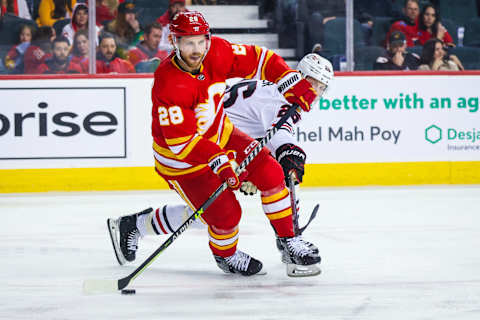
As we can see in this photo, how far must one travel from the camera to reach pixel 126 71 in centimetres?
599

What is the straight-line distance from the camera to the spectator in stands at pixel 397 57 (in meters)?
6.16

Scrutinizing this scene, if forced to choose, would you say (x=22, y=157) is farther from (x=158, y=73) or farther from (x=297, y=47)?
(x=158, y=73)

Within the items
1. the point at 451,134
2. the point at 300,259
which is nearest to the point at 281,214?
the point at 300,259

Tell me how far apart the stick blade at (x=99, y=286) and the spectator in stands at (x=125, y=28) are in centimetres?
317

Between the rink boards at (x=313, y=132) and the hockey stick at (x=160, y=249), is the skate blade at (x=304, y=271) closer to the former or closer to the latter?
the hockey stick at (x=160, y=249)

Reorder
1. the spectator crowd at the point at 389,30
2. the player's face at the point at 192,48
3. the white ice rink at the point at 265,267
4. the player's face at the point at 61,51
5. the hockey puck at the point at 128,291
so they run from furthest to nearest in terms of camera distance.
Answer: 1. the spectator crowd at the point at 389,30
2. the player's face at the point at 61,51
3. the player's face at the point at 192,48
4. the hockey puck at the point at 128,291
5. the white ice rink at the point at 265,267

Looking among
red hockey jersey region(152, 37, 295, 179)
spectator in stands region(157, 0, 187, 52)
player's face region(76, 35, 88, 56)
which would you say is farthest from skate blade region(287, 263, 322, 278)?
player's face region(76, 35, 88, 56)

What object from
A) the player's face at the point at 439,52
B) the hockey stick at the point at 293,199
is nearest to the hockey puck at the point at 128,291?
the hockey stick at the point at 293,199

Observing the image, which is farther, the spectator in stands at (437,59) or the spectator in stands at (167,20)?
the spectator in stands at (437,59)

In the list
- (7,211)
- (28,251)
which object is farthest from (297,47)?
(28,251)

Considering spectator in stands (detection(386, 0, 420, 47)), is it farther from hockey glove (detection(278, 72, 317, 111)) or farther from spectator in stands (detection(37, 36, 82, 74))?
hockey glove (detection(278, 72, 317, 111))

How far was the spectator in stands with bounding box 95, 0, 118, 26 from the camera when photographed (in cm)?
588

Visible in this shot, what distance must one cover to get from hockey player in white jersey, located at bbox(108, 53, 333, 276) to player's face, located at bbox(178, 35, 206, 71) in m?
0.40

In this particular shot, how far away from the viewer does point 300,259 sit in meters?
3.03
